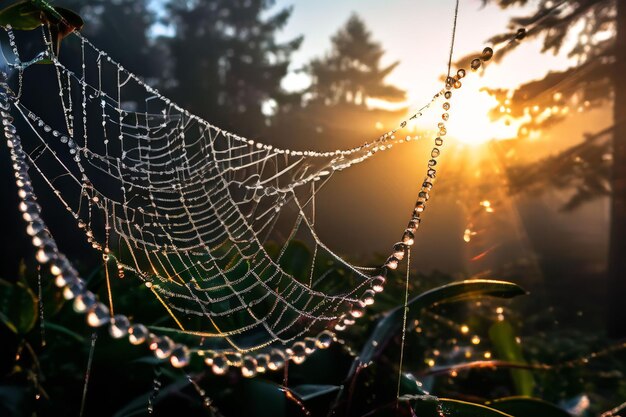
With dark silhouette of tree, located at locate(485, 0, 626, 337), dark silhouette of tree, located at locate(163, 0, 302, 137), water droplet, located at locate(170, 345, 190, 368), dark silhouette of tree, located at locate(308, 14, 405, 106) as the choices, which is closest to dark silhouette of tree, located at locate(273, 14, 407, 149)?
dark silhouette of tree, located at locate(308, 14, 405, 106)

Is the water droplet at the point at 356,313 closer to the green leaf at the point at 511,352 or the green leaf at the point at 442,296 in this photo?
the green leaf at the point at 442,296

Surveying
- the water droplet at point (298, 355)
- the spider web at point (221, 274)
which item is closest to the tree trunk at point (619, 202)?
the spider web at point (221, 274)

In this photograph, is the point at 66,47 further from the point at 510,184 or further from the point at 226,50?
the point at 226,50

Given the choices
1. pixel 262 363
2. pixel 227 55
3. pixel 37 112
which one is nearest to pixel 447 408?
pixel 262 363

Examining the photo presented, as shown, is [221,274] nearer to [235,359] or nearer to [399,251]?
[235,359]

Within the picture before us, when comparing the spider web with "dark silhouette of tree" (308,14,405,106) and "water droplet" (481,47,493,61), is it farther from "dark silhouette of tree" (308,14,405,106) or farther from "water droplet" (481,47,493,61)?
"dark silhouette of tree" (308,14,405,106)

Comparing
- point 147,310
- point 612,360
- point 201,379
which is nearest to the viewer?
point 201,379

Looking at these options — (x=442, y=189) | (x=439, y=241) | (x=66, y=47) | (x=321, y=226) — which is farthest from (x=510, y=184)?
(x=439, y=241)
